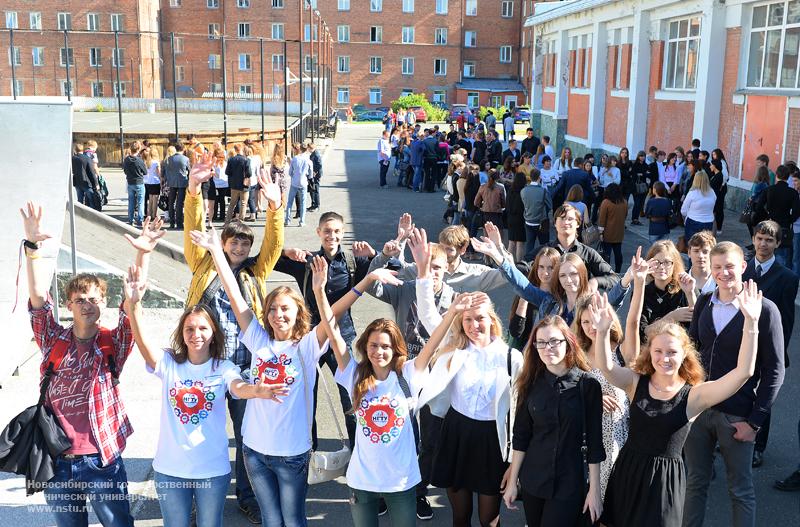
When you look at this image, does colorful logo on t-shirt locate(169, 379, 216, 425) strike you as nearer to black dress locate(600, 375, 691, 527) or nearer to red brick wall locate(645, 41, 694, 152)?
black dress locate(600, 375, 691, 527)

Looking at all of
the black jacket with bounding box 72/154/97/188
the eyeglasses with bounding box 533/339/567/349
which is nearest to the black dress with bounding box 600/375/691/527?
the eyeglasses with bounding box 533/339/567/349

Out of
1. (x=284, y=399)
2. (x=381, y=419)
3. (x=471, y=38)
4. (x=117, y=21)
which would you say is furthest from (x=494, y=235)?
(x=471, y=38)

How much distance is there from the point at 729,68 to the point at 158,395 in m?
17.5

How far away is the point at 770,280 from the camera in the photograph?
5914 mm

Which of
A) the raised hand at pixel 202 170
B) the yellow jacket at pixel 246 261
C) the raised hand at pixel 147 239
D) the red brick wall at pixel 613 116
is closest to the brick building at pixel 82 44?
the red brick wall at pixel 613 116

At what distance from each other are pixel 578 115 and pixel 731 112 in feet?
41.6

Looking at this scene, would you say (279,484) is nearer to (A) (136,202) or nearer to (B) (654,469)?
(B) (654,469)

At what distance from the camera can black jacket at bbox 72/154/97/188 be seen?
17.1 meters

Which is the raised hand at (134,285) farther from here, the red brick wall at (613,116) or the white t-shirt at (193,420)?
the red brick wall at (613,116)

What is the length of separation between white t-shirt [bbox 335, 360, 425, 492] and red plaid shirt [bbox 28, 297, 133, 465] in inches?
50.2

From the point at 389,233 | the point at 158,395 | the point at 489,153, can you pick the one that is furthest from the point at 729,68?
the point at 158,395

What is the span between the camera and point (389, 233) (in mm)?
17141

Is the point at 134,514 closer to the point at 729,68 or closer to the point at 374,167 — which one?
the point at 729,68

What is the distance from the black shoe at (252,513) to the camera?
539cm
